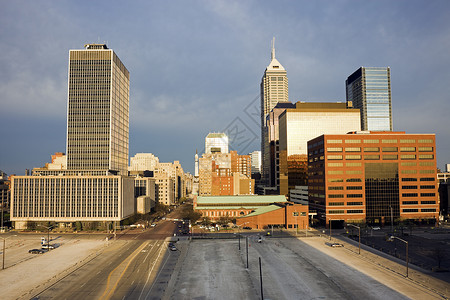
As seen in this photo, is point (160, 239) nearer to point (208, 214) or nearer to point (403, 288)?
point (208, 214)

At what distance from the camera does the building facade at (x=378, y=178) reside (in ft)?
433

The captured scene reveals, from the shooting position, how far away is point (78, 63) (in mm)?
149500

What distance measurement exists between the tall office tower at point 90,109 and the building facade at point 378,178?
103 meters

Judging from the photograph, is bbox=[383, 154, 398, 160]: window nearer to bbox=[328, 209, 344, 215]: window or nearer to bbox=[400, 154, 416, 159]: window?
bbox=[400, 154, 416, 159]: window

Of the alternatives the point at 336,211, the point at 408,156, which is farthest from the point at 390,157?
the point at 336,211

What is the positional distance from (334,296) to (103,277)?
44.4m

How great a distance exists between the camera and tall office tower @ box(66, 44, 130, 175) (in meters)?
149

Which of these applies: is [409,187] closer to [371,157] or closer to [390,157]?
[390,157]

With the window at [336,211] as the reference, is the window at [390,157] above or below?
above

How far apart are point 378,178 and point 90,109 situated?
448ft

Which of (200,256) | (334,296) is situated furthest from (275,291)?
(200,256)

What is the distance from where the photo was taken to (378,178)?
438 feet

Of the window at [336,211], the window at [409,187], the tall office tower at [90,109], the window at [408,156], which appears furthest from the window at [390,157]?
the tall office tower at [90,109]

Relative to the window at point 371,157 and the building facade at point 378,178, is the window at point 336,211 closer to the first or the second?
the building facade at point 378,178
